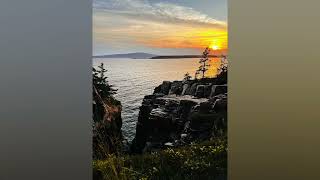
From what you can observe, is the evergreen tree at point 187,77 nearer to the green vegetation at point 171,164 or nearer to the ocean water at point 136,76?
the ocean water at point 136,76

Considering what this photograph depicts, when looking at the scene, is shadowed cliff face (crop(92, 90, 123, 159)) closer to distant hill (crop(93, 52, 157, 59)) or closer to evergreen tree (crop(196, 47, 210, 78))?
distant hill (crop(93, 52, 157, 59))

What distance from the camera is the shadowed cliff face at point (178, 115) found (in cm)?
477

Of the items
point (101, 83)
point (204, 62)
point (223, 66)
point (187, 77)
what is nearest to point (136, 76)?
point (101, 83)

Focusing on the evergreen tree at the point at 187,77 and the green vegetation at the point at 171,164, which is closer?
the green vegetation at the point at 171,164

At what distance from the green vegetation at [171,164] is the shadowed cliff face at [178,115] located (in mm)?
86

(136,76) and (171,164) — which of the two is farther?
(136,76)

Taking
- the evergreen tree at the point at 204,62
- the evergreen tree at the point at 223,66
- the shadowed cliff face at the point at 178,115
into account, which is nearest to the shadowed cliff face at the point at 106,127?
the shadowed cliff face at the point at 178,115

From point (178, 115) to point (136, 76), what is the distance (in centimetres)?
56

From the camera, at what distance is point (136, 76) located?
487 centimetres

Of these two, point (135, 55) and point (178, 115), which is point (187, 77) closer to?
point (178, 115)

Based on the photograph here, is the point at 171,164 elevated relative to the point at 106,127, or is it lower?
lower

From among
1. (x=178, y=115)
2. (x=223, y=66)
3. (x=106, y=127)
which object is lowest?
(x=106, y=127)
